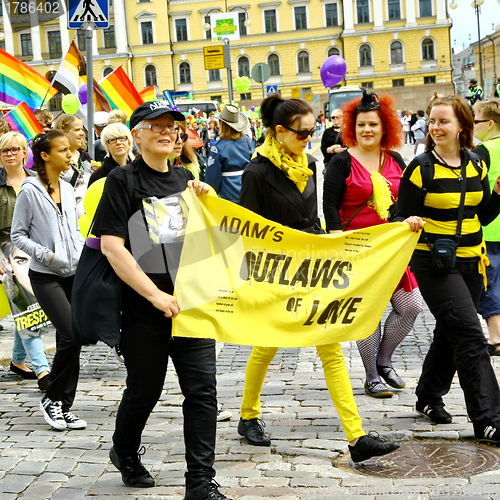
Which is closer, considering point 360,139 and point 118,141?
point 360,139

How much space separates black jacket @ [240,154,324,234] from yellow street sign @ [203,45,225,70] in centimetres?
1281

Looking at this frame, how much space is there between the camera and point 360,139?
5.88 m

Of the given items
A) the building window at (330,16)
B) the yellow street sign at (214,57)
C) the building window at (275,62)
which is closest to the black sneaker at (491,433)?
the yellow street sign at (214,57)

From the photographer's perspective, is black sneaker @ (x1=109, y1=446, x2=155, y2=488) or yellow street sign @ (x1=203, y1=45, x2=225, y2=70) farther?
yellow street sign @ (x1=203, y1=45, x2=225, y2=70)

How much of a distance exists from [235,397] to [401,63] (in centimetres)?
7580

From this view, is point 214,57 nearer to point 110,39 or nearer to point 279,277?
point 279,277

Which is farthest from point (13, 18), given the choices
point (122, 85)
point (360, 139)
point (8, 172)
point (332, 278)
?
point (332, 278)

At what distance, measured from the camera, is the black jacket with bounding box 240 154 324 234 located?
4.93m

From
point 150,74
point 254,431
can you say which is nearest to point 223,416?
point 254,431

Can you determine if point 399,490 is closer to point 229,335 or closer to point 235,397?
point 229,335

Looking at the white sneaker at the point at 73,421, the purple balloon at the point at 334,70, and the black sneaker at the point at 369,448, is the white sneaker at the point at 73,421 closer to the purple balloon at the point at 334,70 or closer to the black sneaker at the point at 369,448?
the black sneaker at the point at 369,448

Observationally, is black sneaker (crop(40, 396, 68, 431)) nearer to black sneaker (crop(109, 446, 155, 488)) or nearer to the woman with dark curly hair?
the woman with dark curly hair

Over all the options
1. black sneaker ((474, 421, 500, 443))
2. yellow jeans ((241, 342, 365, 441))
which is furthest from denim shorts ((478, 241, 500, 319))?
yellow jeans ((241, 342, 365, 441))

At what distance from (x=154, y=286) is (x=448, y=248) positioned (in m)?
1.84
